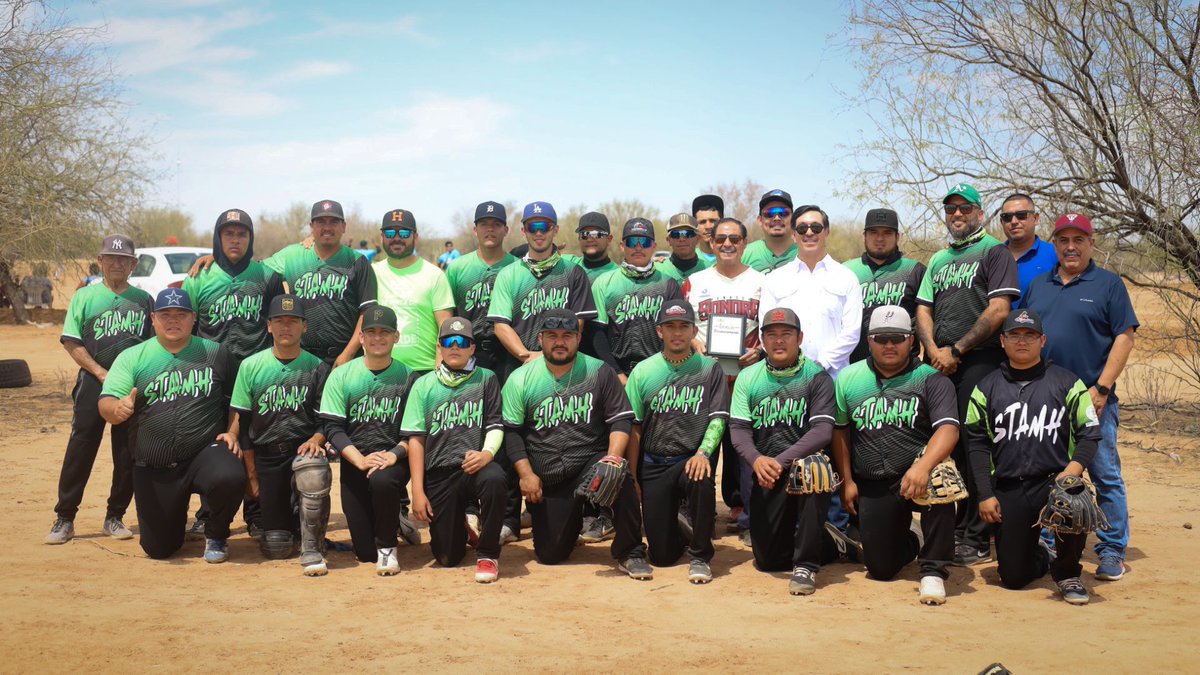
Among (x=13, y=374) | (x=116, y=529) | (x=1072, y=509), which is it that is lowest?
(x=116, y=529)

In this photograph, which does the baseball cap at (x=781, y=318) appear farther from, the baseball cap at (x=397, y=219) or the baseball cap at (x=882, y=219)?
the baseball cap at (x=397, y=219)

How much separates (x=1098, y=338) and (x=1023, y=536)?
1468 mm

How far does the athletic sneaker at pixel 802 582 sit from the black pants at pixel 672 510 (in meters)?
0.61

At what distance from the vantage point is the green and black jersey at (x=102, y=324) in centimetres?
780

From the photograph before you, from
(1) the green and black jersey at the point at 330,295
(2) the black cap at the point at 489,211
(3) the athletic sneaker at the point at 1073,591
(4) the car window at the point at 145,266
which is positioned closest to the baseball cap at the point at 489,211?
(2) the black cap at the point at 489,211

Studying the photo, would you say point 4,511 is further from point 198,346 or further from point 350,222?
point 350,222

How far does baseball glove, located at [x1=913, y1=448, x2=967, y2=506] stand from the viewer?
6348 millimetres

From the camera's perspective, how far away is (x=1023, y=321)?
643cm

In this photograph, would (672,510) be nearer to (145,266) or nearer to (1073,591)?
(1073,591)

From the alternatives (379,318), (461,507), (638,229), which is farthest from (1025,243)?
(379,318)

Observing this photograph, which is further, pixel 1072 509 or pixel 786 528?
pixel 786 528

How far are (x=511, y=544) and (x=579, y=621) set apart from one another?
2.11 m

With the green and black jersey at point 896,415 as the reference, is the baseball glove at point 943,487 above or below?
below

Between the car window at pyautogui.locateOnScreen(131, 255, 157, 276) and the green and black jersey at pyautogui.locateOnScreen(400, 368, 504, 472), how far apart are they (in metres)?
17.6
